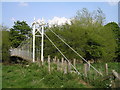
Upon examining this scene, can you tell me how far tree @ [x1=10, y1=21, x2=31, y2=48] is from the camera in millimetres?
17345

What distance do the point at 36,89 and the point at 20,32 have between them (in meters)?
14.3

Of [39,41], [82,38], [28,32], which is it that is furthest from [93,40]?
[28,32]

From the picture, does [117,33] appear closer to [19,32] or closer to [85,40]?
[85,40]

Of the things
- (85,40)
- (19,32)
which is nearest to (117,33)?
(85,40)

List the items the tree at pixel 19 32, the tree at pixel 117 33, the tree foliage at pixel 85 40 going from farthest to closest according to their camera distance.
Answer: the tree at pixel 117 33 < the tree at pixel 19 32 < the tree foliage at pixel 85 40

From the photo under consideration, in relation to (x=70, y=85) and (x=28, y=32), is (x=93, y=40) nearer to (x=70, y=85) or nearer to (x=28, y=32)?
(x=28, y=32)

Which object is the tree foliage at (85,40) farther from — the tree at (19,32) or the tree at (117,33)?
the tree at (19,32)

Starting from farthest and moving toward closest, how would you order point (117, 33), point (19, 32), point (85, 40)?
point (117, 33), point (19, 32), point (85, 40)

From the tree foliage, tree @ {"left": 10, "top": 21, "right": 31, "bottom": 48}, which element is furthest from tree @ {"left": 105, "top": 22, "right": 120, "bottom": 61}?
tree @ {"left": 10, "top": 21, "right": 31, "bottom": 48}

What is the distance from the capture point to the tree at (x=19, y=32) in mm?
17345

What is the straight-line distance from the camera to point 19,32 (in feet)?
59.5

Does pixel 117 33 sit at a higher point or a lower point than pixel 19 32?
lower

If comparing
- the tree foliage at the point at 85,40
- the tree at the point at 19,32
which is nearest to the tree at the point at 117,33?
the tree foliage at the point at 85,40

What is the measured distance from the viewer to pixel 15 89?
4.69 meters
